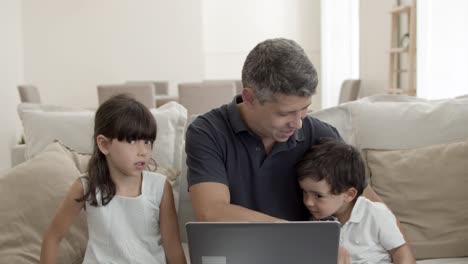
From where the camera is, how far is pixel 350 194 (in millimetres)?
2002

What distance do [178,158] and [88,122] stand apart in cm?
36

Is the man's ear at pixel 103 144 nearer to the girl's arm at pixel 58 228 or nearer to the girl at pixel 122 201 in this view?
the girl at pixel 122 201

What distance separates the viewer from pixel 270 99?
5.83 feet

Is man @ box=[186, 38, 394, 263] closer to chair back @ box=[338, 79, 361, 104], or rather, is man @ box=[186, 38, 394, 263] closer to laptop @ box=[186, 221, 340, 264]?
laptop @ box=[186, 221, 340, 264]

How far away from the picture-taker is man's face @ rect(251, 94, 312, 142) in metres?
1.76

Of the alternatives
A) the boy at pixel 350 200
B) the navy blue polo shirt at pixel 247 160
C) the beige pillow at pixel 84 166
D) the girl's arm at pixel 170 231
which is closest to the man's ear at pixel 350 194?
the boy at pixel 350 200

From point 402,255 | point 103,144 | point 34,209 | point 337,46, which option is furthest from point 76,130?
point 337,46

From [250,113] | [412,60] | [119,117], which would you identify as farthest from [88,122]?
[412,60]

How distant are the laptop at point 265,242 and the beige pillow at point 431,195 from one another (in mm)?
914

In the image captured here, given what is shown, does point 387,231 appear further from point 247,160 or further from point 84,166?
point 84,166

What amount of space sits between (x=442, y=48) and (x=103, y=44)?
18.6ft

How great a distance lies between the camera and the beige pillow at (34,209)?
219 centimetres

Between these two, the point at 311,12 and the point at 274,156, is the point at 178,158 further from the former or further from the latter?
the point at 311,12

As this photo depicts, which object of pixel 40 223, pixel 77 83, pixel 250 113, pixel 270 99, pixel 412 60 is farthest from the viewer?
pixel 77 83
